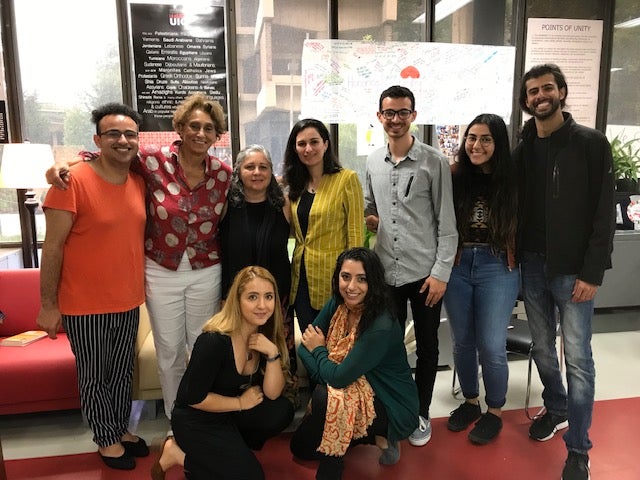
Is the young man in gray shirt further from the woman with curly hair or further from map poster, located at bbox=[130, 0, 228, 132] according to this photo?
map poster, located at bbox=[130, 0, 228, 132]

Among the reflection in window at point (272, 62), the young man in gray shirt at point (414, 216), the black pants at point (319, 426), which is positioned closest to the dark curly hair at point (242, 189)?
the young man in gray shirt at point (414, 216)

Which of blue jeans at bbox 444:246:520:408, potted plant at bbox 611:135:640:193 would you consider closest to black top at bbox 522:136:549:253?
blue jeans at bbox 444:246:520:408

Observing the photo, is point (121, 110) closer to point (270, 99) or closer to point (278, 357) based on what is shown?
point (278, 357)

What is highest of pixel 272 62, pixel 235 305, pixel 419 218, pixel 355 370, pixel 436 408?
pixel 272 62

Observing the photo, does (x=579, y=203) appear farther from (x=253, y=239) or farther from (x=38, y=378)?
(x=38, y=378)

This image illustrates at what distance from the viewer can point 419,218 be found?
7.12 feet

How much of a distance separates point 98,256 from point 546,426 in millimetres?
2221

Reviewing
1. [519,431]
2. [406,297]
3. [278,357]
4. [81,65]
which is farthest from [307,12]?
[519,431]

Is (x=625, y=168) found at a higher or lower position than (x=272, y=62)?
lower

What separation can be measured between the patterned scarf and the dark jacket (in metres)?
0.87

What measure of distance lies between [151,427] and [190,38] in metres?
2.78

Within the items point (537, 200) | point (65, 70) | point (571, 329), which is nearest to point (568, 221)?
point (537, 200)

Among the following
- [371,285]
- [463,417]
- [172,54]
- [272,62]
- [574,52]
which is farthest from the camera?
[574,52]

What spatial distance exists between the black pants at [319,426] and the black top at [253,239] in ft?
1.74
